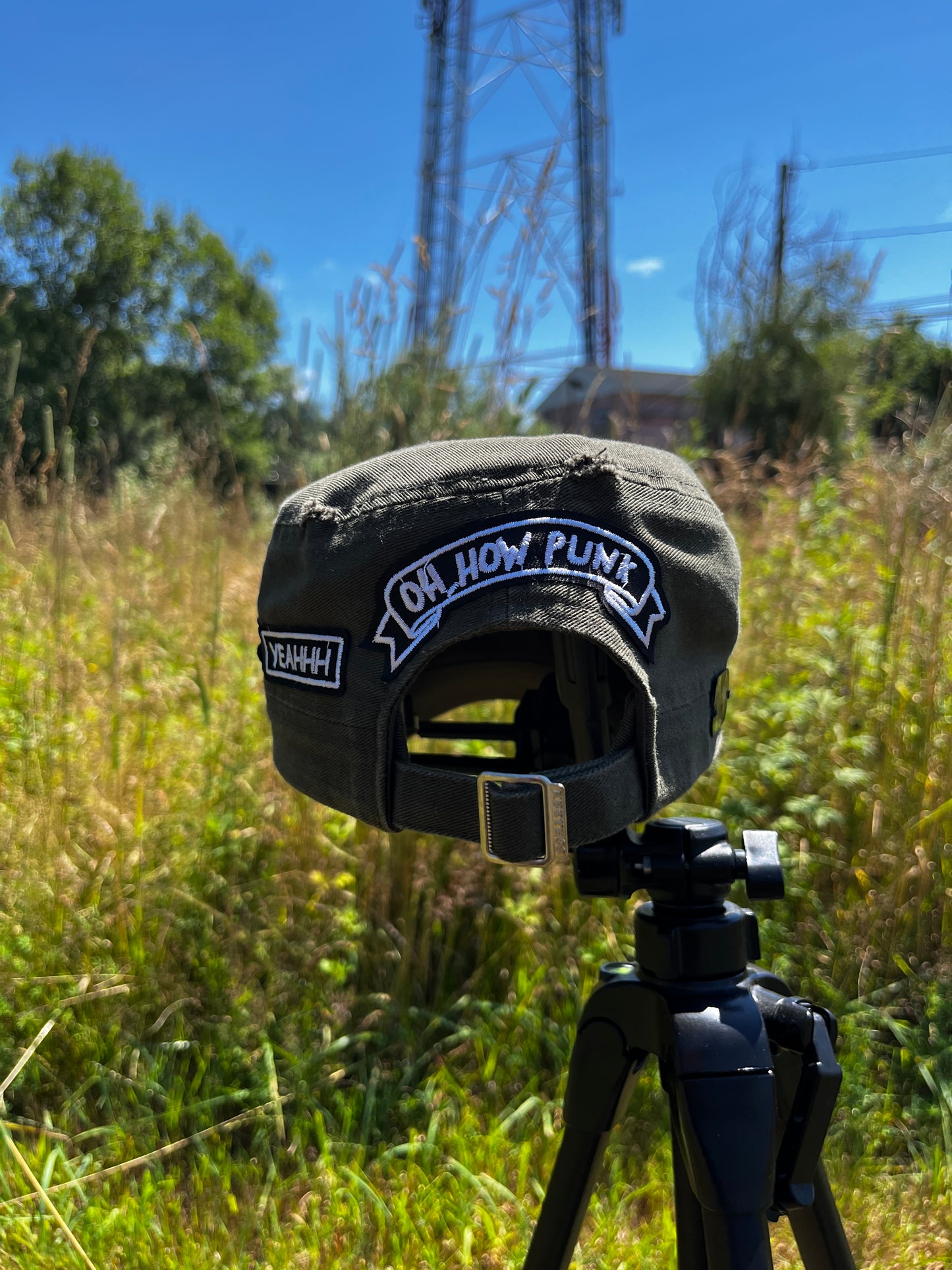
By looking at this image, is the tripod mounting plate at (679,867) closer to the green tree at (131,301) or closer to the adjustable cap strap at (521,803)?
the adjustable cap strap at (521,803)

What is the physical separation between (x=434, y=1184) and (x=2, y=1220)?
2.41 ft

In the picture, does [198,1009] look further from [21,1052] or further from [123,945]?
[21,1052]

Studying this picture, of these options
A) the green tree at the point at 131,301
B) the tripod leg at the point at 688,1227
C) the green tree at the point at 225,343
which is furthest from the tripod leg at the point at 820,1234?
the green tree at the point at 225,343

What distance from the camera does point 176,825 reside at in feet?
6.36

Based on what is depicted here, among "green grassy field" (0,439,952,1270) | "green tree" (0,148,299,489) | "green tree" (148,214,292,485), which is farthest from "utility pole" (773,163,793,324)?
"green tree" (148,214,292,485)

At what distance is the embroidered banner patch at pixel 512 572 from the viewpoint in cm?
67

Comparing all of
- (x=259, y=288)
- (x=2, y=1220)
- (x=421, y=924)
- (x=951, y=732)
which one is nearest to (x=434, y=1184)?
(x=421, y=924)

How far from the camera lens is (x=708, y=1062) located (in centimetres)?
71

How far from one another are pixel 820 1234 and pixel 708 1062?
0.33 meters

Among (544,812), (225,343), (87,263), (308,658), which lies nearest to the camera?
(544,812)

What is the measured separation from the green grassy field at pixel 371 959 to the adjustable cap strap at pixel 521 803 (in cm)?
109

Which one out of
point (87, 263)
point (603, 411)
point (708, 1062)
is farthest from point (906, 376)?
point (87, 263)

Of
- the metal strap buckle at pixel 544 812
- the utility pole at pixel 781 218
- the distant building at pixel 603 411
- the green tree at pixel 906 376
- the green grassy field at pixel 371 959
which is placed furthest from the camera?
the utility pole at pixel 781 218

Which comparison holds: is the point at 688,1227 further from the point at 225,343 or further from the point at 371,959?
the point at 225,343
